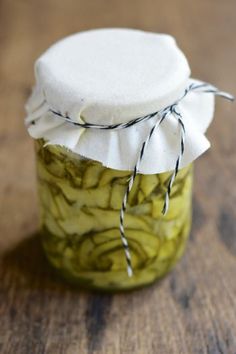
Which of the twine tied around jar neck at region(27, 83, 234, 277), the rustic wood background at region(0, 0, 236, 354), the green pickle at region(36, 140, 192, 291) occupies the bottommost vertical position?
the rustic wood background at region(0, 0, 236, 354)

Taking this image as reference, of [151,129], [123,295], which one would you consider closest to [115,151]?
[151,129]

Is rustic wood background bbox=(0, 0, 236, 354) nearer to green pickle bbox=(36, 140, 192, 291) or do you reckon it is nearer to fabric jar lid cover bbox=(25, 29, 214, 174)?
green pickle bbox=(36, 140, 192, 291)

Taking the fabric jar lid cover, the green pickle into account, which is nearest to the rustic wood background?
the green pickle

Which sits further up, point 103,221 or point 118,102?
point 118,102

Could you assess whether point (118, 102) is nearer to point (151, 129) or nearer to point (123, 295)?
point (151, 129)

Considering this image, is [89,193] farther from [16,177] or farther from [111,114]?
[16,177]

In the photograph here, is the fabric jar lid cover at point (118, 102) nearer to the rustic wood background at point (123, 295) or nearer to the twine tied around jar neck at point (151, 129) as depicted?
the twine tied around jar neck at point (151, 129)

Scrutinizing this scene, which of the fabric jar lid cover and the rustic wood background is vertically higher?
the fabric jar lid cover

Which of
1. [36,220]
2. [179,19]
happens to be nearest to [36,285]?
[36,220]
